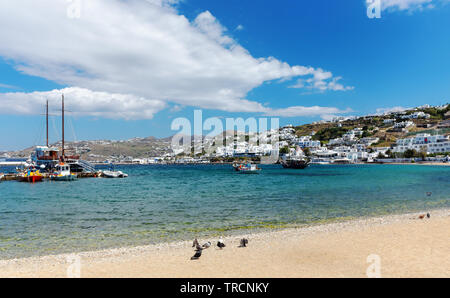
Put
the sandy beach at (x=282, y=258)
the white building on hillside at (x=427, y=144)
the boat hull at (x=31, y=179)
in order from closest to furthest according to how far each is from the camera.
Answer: the sandy beach at (x=282, y=258)
the boat hull at (x=31, y=179)
the white building on hillside at (x=427, y=144)

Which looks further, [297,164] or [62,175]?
[297,164]

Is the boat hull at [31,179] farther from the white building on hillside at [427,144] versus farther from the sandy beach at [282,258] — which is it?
the white building on hillside at [427,144]

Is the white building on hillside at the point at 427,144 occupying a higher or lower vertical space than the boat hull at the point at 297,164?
higher

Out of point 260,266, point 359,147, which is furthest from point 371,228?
point 359,147

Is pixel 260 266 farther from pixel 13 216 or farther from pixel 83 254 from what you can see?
pixel 13 216

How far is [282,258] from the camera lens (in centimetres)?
982

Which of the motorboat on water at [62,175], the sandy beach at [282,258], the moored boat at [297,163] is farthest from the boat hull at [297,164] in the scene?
the sandy beach at [282,258]

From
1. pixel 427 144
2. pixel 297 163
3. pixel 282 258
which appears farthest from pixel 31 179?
pixel 427 144

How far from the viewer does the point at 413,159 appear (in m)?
133

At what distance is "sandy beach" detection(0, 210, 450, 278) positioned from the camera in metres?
8.48

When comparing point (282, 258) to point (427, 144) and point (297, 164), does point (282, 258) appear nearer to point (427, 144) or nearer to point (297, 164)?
point (297, 164)

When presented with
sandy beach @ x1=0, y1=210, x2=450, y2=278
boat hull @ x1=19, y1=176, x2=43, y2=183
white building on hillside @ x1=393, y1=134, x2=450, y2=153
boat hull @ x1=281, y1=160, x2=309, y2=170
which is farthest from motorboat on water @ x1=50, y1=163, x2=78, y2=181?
white building on hillside @ x1=393, y1=134, x2=450, y2=153

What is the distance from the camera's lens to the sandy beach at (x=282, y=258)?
27.8ft
